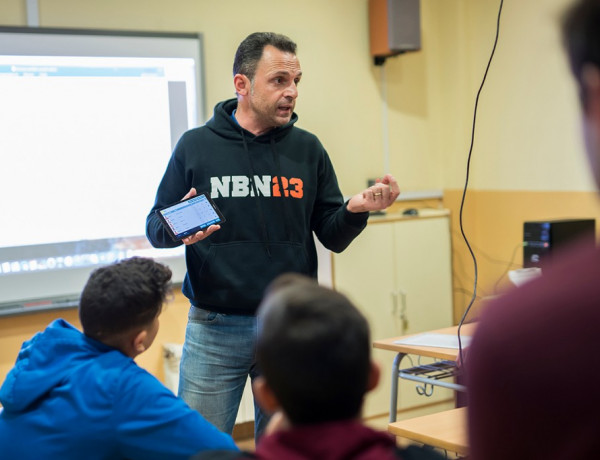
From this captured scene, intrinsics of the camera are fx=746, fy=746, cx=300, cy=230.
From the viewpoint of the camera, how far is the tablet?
2152 mm

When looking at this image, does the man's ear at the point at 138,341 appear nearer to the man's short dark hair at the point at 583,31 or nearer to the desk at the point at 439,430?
the desk at the point at 439,430

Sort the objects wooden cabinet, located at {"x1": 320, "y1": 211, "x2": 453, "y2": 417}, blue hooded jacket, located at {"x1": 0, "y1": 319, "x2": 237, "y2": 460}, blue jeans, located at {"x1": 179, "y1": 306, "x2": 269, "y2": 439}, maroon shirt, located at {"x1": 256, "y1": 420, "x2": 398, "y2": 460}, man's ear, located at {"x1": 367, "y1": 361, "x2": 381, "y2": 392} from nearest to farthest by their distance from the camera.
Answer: maroon shirt, located at {"x1": 256, "y1": 420, "x2": 398, "y2": 460}
man's ear, located at {"x1": 367, "y1": 361, "x2": 381, "y2": 392}
blue hooded jacket, located at {"x1": 0, "y1": 319, "x2": 237, "y2": 460}
blue jeans, located at {"x1": 179, "y1": 306, "x2": 269, "y2": 439}
wooden cabinet, located at {"x1": 320, "y1": 211, "x2": 453, "y2": 417}

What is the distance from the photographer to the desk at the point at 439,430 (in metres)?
2.05

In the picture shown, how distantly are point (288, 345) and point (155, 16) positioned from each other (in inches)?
129

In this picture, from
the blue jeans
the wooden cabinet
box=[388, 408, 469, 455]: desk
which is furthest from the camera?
the wooden cabinet

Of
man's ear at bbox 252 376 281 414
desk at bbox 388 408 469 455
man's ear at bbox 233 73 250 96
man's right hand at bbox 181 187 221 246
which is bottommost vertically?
desk at bbox 388 408 469 455

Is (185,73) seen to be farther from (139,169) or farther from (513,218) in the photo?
(513,218)

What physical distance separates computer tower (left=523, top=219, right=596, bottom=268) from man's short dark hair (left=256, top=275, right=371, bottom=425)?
8.87 ft

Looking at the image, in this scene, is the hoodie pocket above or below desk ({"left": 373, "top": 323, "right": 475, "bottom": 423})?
above

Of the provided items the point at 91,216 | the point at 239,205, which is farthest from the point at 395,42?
the point at 239,205

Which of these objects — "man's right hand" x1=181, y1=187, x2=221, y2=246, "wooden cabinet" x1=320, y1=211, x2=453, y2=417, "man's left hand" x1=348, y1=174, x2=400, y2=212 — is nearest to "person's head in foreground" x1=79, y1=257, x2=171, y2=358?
"man's right hand" x1=181, y1=187, x2=221, y2=246

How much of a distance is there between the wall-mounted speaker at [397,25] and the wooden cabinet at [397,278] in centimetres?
100

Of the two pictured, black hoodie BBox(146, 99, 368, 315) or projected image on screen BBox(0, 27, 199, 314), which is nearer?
black hoodie BBox(146, 99, 368, 315)

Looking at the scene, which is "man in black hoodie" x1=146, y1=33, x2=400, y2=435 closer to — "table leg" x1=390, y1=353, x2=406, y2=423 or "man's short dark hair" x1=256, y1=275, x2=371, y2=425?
"table leg" x1=390, y1=353, x2=406, y2=423
